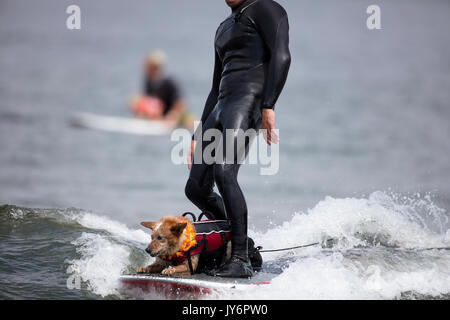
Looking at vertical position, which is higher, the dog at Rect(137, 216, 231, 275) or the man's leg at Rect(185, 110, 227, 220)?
the man's leg at Rect(185, 110, 227, 220)

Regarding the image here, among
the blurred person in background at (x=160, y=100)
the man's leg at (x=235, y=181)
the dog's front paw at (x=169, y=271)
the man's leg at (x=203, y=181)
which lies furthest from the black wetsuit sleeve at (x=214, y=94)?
the blurred person in background at (x=160, y=100)

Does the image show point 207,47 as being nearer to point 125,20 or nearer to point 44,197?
point 125,20

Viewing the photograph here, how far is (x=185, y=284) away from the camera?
19.1ft

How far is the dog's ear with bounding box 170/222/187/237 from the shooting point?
580 cm

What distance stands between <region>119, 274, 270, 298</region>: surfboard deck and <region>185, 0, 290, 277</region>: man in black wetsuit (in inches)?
7.7

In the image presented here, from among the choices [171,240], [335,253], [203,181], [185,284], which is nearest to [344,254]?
[335,253]

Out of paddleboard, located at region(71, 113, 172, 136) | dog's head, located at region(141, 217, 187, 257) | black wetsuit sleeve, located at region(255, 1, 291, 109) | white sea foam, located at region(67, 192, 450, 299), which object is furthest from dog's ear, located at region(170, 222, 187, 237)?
paddleboard, located at region(71, 113, 172, 136)

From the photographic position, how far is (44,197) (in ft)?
46.4

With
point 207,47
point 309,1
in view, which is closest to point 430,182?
point 207,47

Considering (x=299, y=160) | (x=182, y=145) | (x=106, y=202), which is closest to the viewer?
(x=106, y=202)

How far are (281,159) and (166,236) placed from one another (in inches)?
548

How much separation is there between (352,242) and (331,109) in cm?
2080

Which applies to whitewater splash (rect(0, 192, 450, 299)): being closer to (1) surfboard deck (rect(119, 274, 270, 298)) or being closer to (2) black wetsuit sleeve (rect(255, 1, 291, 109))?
(1) surfboard deck (rect(119, 274, 270, 298))

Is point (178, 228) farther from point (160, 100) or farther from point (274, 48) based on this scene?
point (160, 100)
